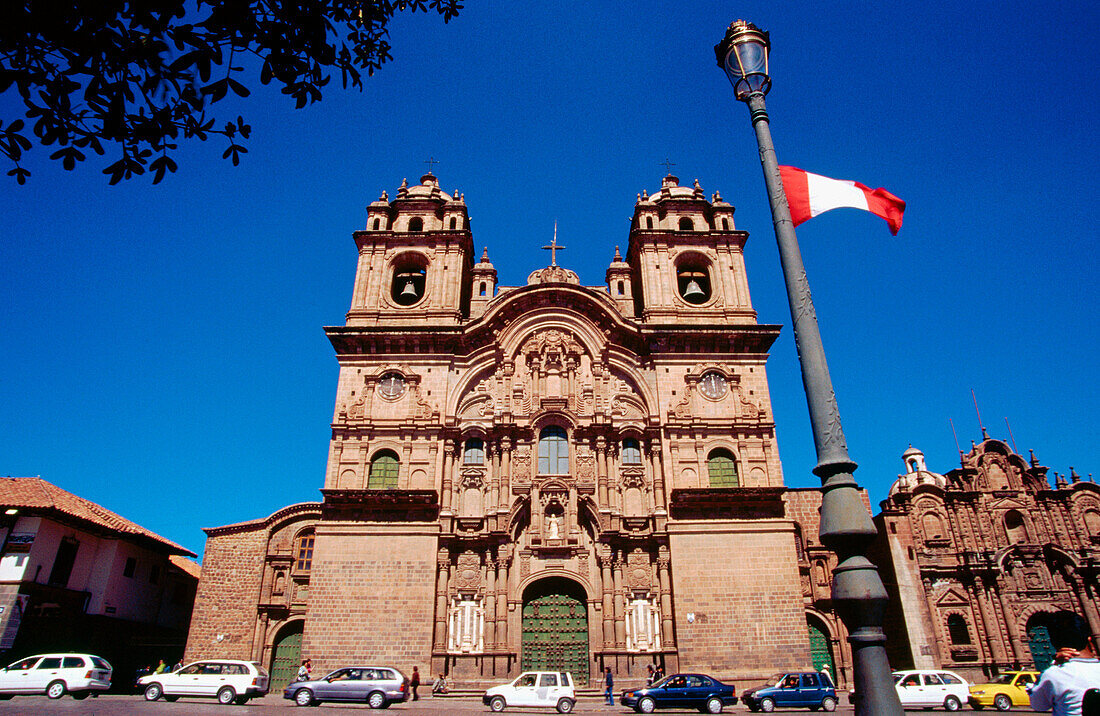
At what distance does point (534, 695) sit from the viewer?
1684cm

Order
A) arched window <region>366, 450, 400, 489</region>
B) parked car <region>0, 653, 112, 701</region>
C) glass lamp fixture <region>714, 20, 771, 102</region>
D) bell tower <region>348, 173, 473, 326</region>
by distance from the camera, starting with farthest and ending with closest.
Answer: bell tower <region>348, 173, 473, 326</region> → arched window <region>366, 450, 400, 489</region> → parked car <region>0, 653, 112, 701</region> → glass lamp fixture <region>714, 20, 771, 102</region>

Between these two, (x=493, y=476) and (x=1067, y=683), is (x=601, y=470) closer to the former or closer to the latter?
(x=493, y=476)

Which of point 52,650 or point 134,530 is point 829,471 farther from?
point 134,530

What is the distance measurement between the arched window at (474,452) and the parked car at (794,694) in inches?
435

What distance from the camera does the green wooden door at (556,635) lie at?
20.3m

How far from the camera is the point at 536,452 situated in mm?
23141

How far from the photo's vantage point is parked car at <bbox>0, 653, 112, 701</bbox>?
1772 cm

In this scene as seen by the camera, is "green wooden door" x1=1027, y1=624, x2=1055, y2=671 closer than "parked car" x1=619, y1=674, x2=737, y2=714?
No

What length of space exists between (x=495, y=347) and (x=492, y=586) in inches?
339

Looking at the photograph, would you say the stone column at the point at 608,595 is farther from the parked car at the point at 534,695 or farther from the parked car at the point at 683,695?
the parked car at the point at 534,695

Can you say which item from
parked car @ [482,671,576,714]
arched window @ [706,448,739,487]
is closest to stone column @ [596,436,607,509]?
arched window @ [706,448,739,487]

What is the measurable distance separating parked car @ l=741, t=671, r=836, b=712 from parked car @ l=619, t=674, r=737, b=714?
0.69 m

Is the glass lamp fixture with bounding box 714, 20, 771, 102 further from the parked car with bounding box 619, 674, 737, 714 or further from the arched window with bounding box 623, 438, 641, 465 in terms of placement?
the arched window with bounding box 623, 438, 641, 465

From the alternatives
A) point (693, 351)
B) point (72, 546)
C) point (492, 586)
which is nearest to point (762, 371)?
point (693, 351)
